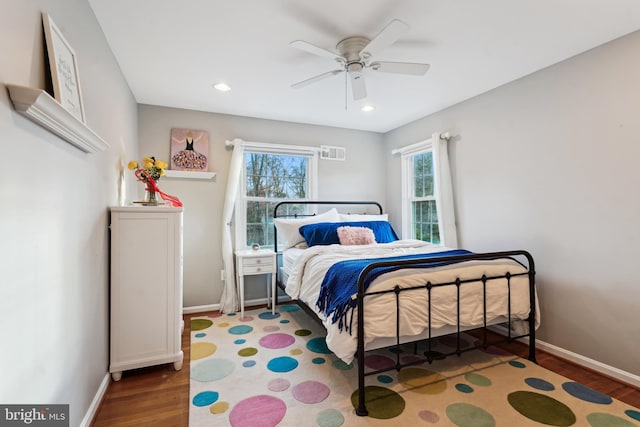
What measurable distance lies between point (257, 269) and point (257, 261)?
0.30 feet

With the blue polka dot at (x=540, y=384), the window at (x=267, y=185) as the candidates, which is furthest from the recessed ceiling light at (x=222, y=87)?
the blue polka dot at (x=540, y=384)

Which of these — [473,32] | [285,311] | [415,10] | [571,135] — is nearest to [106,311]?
[285,311]

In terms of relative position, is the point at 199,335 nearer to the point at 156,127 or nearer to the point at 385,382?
the point at 385,382

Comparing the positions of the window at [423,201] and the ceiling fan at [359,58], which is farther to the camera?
the window at [423,201]

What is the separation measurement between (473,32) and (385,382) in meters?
2.50

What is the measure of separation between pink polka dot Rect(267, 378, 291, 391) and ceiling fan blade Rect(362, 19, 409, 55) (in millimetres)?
2317

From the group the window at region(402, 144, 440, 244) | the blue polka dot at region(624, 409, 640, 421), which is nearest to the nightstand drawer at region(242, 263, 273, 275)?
the window at region(402, 144, 440, 244)

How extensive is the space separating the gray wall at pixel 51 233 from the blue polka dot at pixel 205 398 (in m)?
0.58

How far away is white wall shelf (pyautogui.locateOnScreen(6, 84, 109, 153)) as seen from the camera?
1018 millimetres

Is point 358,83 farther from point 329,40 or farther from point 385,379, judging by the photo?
point 385,379

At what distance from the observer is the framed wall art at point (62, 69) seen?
4.26 feet

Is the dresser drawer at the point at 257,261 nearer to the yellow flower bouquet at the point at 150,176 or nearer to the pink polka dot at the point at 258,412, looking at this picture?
the yellow flower bouquet at the point at 150,176

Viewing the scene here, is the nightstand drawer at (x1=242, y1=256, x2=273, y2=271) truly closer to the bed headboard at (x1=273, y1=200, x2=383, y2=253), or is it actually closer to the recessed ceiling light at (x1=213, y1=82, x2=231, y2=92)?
the bed headboard at (x1=273, y1=200, x2=383, y2=253)

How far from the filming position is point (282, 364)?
2.45 m
